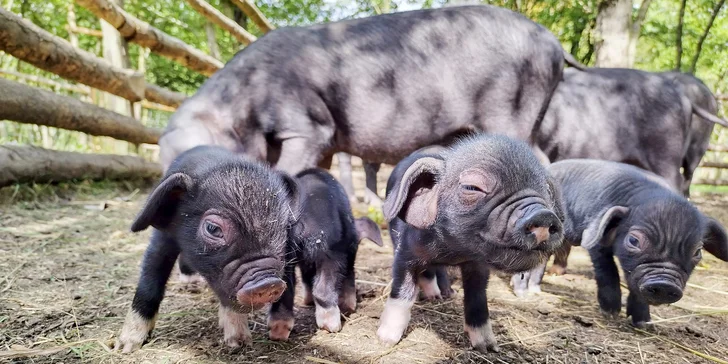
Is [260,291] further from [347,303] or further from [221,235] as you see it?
[347,303]

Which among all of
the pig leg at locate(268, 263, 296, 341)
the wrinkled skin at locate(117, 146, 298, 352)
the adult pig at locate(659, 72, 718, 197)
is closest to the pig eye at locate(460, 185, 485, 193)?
the wrinkled skin at locate(117, 146, 298, 352)

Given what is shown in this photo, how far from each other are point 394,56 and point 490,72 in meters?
0.83

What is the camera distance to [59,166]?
593 cm

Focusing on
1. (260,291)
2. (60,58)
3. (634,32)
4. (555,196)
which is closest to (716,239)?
(555,196)

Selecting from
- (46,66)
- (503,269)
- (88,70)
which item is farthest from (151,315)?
(88,70)

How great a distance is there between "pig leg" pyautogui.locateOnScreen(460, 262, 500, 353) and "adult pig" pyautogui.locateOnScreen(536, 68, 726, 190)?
339 cm

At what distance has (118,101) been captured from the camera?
8258 millimetres

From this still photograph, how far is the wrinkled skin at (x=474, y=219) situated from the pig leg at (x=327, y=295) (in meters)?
0.26

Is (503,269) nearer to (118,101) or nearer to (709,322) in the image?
(709,322)

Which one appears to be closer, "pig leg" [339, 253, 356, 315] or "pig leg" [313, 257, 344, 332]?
"pig leg" [313, 257, 344, 332]

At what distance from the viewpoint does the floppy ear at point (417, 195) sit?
2.23 metres

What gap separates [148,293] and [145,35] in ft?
17.9

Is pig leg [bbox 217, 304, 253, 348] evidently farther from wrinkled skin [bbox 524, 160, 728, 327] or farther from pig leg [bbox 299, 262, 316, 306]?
wrinkled skin [bbox 524, 160, 728, 327]

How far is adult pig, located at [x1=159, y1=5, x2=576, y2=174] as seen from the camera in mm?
3695
